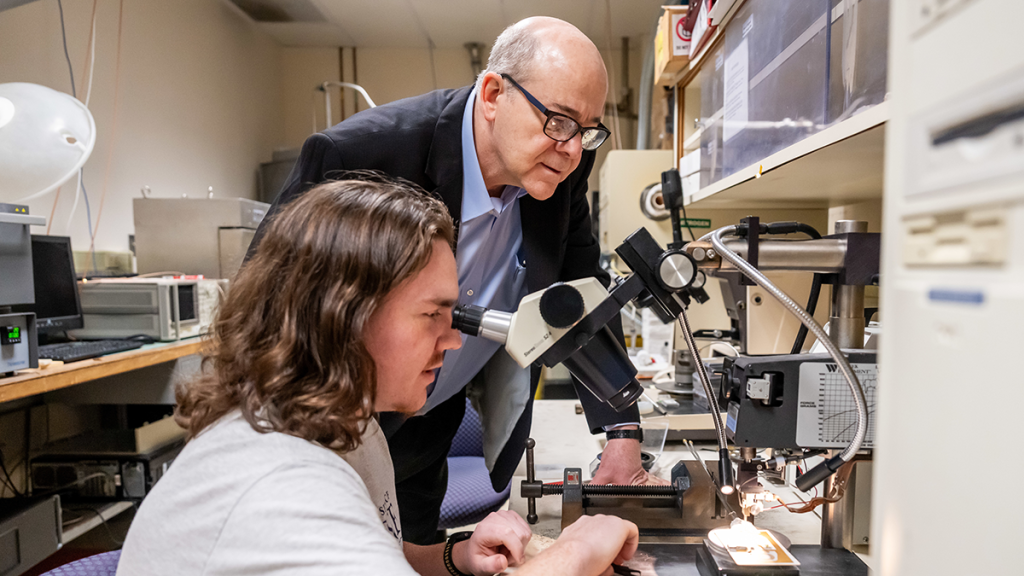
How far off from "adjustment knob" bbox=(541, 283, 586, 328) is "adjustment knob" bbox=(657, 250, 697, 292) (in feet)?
0.35

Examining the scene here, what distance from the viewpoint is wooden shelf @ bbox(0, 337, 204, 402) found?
4.95 feet

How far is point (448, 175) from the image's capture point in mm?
1129

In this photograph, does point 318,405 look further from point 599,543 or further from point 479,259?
point 479,259

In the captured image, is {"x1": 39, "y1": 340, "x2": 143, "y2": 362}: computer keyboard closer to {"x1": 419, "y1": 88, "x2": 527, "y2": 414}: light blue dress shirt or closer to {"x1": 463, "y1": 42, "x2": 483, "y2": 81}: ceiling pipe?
{"x1": 419, "y1": 88, "x2": 527, "y2": 414}: light blue dress shirt

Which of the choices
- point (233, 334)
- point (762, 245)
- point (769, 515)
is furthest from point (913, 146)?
point (769, 515)

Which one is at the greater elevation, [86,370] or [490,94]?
[490,94]

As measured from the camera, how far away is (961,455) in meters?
0.26

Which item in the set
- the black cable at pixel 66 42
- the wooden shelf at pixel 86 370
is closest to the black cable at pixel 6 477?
the wooden shelf at pixel 86 370

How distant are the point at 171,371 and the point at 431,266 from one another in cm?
203

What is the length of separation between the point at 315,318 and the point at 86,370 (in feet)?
5.08

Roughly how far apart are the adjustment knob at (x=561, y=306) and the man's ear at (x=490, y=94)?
579mm

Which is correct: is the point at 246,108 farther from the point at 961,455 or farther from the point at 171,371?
the point at 961,455

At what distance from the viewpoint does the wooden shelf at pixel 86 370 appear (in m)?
1.51

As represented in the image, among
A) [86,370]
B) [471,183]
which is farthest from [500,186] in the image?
[86,370]
